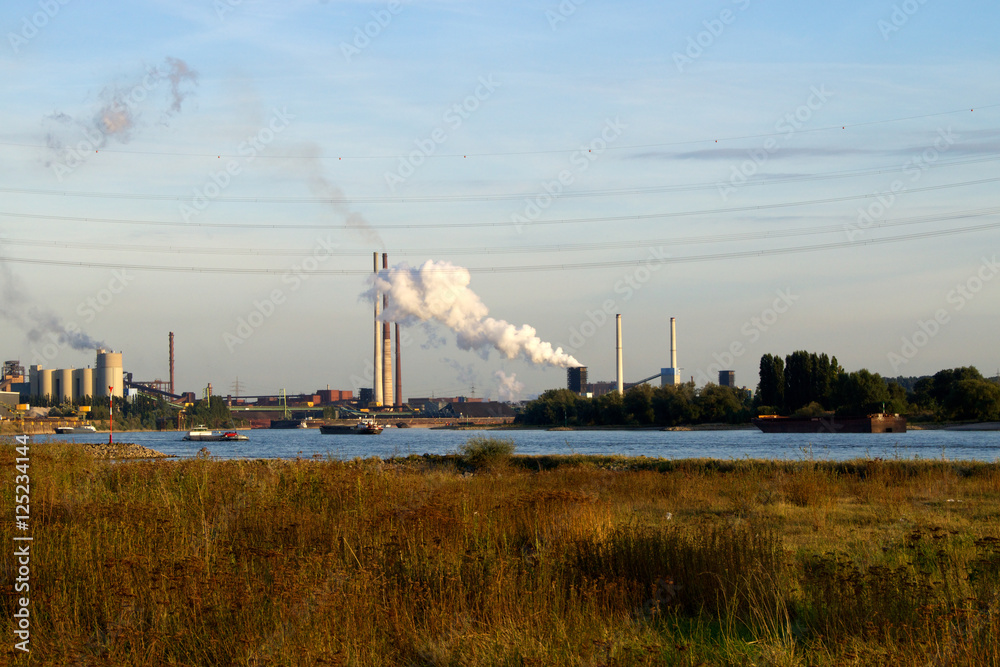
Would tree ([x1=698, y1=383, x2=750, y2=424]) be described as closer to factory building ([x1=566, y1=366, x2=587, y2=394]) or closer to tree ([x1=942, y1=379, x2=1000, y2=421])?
tree ([x1=942, y1=379, x2=1000, y2=421])

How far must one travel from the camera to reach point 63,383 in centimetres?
16925

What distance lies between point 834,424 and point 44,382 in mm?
147374

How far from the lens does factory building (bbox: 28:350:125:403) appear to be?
168 meters

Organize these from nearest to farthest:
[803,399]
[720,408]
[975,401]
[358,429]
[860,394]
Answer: [975,401]
[860,394]
[803,399]
[720,408]
[358,429]

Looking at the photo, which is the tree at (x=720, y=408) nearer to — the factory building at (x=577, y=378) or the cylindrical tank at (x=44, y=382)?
the factory building at (x=577, y=378)

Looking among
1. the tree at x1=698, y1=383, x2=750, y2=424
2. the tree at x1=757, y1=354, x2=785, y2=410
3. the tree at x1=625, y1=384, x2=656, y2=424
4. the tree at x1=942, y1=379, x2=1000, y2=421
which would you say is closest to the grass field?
the tree at x1=942, y1=379, x2=1000, y2=421

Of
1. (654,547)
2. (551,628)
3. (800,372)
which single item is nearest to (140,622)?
(551,628)

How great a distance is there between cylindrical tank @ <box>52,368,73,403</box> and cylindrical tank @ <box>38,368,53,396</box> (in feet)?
3.71

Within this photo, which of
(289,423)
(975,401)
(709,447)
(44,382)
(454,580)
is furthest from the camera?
(289,423)

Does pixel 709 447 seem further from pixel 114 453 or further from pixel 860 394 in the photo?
pixel 860 394

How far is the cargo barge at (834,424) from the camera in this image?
317ft

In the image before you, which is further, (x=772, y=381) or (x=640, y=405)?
(x=640, y=405)

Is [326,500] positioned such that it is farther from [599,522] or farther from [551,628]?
[551,628]

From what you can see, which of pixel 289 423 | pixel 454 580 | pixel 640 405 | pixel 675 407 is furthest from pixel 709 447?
pixel 289 423
